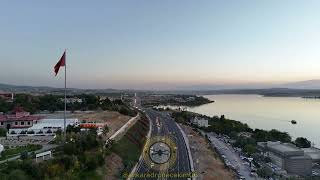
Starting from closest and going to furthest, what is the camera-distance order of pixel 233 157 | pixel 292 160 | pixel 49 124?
1. pixel 49 124
2. pixel 292 160
3. pixel 233 157

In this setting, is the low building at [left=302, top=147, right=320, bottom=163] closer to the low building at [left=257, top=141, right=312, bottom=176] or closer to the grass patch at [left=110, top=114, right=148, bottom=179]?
the low building at [left=257, top=141, right=312, bottom=176]

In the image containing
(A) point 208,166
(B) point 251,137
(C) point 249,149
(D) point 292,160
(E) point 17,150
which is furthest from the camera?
(B) point 251,137

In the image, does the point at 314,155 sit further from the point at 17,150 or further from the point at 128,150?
the point at 17,150

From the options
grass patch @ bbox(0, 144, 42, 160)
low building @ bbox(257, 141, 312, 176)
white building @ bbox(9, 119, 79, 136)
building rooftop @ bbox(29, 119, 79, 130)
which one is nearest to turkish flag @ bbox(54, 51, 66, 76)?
grass patch @ bbox(0, 144, 42, 160)

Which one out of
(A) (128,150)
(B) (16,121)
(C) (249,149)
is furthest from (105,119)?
(C) (249,149)

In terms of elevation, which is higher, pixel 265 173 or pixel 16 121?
pixel 16 121

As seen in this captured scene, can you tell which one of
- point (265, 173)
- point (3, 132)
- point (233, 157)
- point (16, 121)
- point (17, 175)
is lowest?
point (233, 157)

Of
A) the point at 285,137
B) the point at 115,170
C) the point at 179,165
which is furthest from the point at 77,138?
the point at 285,137

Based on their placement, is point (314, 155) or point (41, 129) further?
point (314, 155)

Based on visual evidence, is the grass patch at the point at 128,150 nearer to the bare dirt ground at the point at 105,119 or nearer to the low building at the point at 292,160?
the bare dirt ground at the point at 105,119

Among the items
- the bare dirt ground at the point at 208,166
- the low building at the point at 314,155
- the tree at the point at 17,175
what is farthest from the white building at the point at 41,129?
the low building at the point at 314,155
